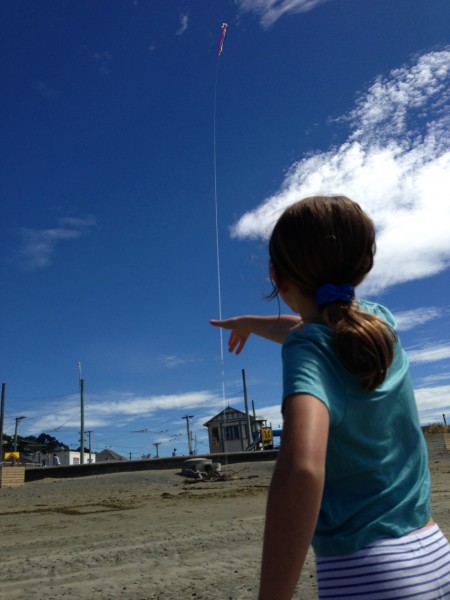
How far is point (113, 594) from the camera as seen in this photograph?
393cm

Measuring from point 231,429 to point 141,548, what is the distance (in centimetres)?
4847

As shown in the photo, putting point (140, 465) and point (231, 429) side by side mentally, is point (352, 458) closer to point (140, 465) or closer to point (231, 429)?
point (140, 465)

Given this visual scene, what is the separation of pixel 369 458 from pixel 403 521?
141 millimetres

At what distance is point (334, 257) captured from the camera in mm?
1183

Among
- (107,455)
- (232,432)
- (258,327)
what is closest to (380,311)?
(258,327)

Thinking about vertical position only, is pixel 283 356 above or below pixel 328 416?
above

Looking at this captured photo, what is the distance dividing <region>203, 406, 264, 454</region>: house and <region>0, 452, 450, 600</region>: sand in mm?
38575

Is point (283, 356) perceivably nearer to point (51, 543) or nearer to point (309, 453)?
point (309, 453)

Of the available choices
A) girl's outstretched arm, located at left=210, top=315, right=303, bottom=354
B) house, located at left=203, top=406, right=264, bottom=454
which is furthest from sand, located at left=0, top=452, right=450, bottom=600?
house, located at left=203, top=406, right=264, bottom=454

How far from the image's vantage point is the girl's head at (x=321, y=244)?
3.88 ft

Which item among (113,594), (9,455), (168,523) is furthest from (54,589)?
(9,455)

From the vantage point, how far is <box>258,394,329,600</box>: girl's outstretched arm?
0.87 m

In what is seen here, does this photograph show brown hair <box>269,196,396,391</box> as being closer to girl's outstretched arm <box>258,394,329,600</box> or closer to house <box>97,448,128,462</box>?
girl's outstretched arm <box>258,394,329,600</box>

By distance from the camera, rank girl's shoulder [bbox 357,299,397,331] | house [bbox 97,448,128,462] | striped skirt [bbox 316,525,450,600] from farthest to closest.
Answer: house [bbox 97,448,128,462], girl's shoulder [bbox 357,299,397,331], striped skirt [bbox 316,525,450,600]
